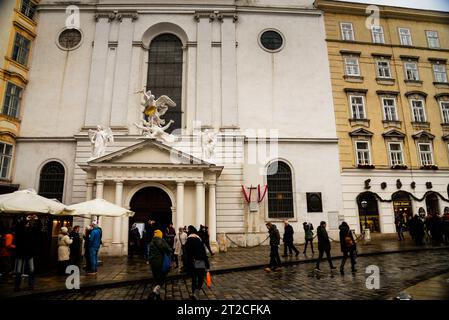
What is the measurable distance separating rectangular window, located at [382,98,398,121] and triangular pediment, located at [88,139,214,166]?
51.1ft

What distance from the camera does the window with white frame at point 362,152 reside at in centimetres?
2309

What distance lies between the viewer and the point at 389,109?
24.4m

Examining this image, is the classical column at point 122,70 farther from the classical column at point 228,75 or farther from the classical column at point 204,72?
the classical column at point 228,75

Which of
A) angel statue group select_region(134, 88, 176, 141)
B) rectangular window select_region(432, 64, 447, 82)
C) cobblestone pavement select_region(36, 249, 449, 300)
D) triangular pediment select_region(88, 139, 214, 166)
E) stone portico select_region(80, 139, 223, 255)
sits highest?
rectangular window select_region(432, 64, 447, 82)

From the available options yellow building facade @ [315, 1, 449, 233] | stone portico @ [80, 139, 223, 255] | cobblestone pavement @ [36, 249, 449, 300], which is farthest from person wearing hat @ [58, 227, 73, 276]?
yellow building facade @ [315, 1, 449, 233]

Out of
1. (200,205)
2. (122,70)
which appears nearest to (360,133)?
(200,205)

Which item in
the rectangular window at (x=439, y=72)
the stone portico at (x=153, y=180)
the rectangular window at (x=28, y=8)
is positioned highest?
the rectangular window at (x=28, y=8)

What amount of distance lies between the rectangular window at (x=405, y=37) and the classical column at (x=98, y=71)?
24085 millimetres

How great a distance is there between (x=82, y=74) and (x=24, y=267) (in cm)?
1734

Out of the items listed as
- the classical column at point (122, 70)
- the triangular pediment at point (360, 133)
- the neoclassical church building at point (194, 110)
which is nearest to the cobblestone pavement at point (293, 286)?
the neoclassical church building at point (194, 110)

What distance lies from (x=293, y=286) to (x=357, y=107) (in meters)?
19.2

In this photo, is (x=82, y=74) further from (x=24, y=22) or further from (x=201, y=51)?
(x=201, y=51)

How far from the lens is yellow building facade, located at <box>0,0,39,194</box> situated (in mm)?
20297

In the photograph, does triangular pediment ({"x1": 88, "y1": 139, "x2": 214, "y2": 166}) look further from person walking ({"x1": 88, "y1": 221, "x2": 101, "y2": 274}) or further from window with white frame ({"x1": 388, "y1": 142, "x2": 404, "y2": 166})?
window with white frame ({"x1": 388, "y1": 142, "x2": 404, "y2": 166})
